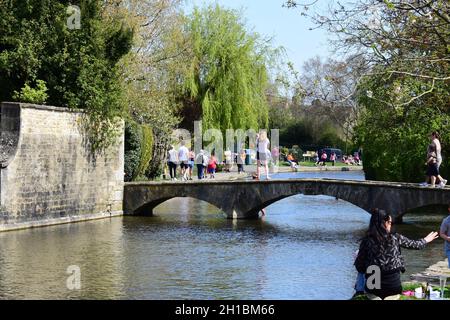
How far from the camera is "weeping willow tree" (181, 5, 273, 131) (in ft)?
170

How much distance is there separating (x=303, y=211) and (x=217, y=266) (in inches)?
645

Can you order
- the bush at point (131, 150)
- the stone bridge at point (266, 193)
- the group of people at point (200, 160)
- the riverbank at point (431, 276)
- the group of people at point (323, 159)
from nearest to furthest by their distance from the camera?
1. the riverbank at point (431, 276)
2. the stone bridge at point (266, 193)
3. the group of people at point (200, 160)
4. the bush at point (131, 150)
5. the group of people at point (323, 159)

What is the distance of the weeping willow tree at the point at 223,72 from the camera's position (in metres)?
51.9

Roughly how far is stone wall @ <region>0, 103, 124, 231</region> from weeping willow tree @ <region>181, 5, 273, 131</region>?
1846 cm

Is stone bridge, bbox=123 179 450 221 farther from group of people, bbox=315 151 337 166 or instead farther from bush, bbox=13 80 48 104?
group of people, bbox=315 151 337 166

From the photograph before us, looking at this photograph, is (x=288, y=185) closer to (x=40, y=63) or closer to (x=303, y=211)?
(x=303, y=211)

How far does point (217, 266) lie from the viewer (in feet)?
70.3

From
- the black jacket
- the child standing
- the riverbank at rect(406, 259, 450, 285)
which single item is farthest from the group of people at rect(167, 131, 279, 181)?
the black jacket

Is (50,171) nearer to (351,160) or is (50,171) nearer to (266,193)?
(266,193)

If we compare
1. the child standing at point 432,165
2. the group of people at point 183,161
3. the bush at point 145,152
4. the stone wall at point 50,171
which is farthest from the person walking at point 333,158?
the child standing at point 432,165

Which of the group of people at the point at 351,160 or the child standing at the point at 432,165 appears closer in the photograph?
the child standing at the point at 432,165

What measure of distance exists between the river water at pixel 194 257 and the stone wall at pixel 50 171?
75cm

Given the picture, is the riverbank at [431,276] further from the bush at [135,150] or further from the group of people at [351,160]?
the group of people at [351,160]
